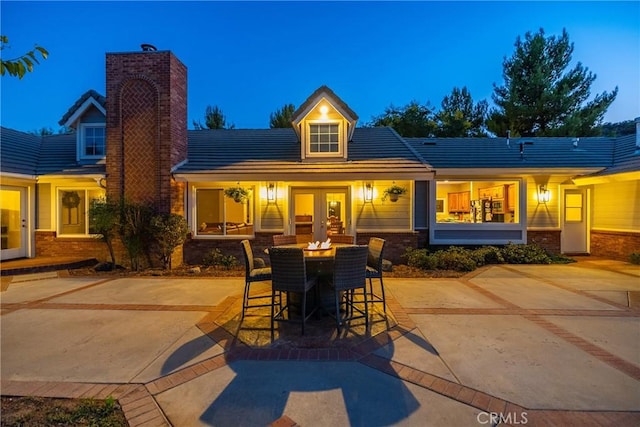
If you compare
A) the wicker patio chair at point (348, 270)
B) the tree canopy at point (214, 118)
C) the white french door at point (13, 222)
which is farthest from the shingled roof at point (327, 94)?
the tree canopy at point (214, 118)

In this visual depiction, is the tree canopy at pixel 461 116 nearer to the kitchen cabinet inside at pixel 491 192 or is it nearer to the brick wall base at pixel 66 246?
the kitchen cabinet inside at pixel 491 192

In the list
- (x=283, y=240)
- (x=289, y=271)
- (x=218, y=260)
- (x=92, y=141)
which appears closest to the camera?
(x=289, y=271)

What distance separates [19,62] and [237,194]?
301 inches

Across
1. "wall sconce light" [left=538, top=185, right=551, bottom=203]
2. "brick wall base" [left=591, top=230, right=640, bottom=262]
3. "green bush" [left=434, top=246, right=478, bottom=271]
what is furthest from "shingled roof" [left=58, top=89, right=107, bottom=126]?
"brick wall base" [left=591, top=230, right=640, bottom=262]

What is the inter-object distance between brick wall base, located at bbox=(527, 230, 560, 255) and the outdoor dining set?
27.2 ft

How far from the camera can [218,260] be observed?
9.59 m

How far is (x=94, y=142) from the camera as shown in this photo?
10.9 metres

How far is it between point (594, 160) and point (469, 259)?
23.0 ft

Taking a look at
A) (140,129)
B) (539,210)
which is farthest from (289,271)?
(539,210)

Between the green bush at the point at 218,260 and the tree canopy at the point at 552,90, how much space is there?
20.9 m

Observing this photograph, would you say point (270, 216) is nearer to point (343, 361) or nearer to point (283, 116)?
point (343, 361)

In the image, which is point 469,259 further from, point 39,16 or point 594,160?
point 39,16

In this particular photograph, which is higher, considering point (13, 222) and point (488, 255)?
point (13, 222)

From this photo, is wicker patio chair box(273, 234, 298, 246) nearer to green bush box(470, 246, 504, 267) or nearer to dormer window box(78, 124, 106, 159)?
green bush box(470, 246, 504, 267)
